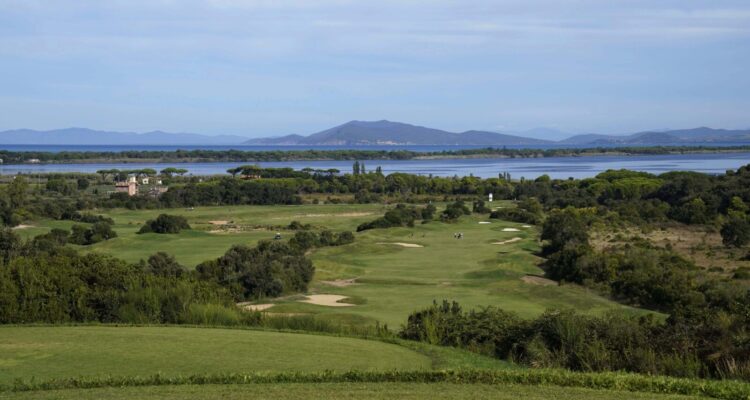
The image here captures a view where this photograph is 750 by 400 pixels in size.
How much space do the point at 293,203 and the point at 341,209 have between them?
1205 centimetres

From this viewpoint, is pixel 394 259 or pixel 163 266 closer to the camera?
pixel 163 266

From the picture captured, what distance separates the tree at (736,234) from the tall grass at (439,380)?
112ft

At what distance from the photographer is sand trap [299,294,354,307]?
92.8 feet

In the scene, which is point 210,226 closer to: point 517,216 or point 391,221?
point 391,221

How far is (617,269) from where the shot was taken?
3291cm

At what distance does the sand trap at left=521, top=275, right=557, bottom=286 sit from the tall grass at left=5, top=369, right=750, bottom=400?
21.6 metres

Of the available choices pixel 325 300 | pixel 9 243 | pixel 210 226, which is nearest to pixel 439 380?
pixel 325 300

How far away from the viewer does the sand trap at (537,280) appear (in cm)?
3408

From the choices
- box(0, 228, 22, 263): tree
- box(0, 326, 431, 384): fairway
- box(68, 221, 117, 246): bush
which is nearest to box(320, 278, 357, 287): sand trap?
box(0, 228, 22, 263): tree

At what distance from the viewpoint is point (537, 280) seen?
3503cm

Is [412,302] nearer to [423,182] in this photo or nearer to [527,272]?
[527,272]

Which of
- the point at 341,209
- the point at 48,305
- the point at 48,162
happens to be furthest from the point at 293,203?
the point at 48,162

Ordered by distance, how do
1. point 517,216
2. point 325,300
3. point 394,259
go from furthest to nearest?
point 517,216, point 394,259, point 325,300

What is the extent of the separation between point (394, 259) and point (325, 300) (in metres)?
13.4
